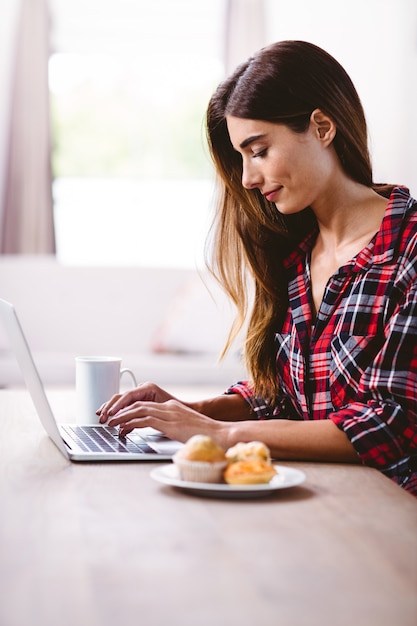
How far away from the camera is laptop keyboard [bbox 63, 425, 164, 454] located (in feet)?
4.16

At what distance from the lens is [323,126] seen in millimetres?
1603

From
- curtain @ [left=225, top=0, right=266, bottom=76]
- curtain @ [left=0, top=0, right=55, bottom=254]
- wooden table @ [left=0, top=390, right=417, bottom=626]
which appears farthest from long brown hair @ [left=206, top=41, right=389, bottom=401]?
curtain @ [left=225, top=0, right=266, bottom=76]

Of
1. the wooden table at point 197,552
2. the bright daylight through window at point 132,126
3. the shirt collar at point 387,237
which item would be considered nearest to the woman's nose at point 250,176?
the shirt collar at point 387,237

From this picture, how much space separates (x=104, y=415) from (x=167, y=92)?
4.32m

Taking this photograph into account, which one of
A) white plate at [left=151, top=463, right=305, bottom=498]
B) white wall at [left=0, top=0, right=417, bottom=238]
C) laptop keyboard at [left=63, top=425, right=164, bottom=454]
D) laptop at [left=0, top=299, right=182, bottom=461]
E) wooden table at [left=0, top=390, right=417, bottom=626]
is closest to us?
wooden table at [left=0, top=390, right=417, bottom=626]

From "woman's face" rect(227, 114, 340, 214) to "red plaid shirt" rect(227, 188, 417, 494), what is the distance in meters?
0.15

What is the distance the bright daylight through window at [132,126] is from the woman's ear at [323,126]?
377 cm

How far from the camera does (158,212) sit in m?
5.53

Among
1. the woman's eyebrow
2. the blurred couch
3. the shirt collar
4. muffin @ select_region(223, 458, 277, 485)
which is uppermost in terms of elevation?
the woman's eyebrow

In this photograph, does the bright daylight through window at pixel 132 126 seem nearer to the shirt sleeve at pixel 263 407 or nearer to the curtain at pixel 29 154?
the curtain at pixel 29 154

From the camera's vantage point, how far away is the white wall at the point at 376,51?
534 cm

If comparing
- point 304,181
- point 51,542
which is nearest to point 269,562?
point 51,542

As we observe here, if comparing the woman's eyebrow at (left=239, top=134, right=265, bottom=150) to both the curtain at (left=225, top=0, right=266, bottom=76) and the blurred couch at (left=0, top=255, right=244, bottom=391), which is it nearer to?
the blurred couch at (left=0, top=255, right=244, bottom=391)

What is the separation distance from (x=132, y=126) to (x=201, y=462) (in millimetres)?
4658
